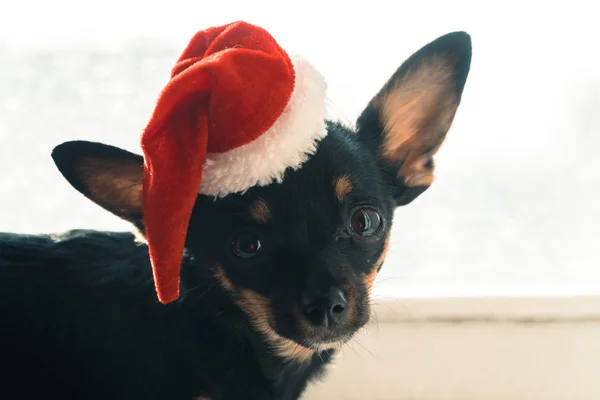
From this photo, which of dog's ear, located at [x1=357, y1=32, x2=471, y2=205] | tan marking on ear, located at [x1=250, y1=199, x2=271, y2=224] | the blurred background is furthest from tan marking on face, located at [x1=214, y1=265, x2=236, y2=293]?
the blurred background

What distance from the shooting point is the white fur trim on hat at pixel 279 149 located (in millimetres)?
1035

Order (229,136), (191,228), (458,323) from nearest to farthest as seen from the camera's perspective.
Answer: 1. (229,136)
2. (191,228)
3. (458,323)

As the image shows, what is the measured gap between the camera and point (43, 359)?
3.97 feet

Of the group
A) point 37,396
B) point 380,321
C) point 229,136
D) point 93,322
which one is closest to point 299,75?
point 229,136

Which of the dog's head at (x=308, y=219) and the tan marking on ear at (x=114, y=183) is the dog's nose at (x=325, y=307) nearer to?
the dog's head at (x=308, y=219)

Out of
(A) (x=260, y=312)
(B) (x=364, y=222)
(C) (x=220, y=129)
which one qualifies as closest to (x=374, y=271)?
(B) (x=364, y=222)

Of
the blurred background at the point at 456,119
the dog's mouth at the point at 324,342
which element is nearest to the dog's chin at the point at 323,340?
the dog's mouth at the point at 324,342

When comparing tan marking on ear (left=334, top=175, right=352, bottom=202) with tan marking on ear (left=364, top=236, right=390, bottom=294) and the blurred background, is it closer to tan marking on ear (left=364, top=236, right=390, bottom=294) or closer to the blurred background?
tan marking on ear (left=364, top=236, right=390, bottom=294)

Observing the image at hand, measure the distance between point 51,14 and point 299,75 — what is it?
38.0 inches

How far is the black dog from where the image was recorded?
1104mm

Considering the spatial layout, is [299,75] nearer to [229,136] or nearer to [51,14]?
[229,136]

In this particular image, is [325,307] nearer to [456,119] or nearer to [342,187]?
[342,187]

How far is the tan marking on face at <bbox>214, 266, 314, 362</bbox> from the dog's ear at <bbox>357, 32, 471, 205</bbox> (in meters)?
0.36

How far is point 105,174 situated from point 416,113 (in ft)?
1.94
